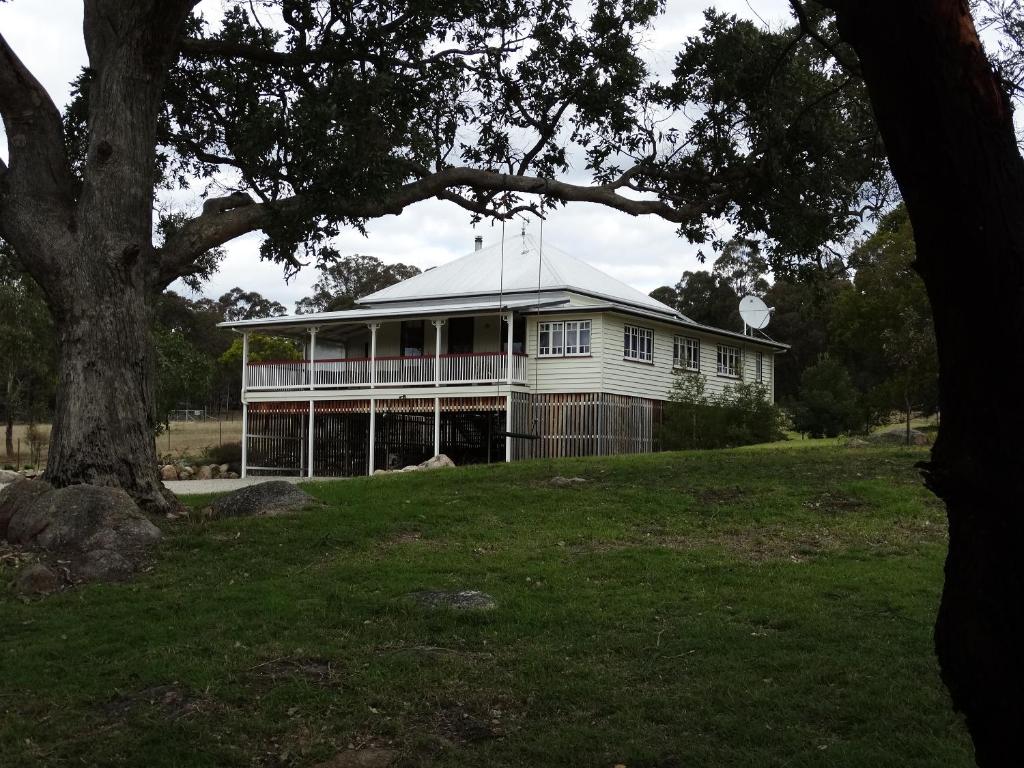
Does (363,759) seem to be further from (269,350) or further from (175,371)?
(269,350)

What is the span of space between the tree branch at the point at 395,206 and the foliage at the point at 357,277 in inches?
1733

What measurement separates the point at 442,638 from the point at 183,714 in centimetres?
200

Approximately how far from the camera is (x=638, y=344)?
31.4m

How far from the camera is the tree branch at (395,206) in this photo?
13305 mm

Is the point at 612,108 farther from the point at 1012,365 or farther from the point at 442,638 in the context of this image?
the point at 1012,365

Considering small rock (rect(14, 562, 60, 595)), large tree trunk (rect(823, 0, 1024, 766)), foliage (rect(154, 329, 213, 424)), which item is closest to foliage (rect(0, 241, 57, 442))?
foliage (rect(154, 329, 213, 424))

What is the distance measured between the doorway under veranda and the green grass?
625 inches

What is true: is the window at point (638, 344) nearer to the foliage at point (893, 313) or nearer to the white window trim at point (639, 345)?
the white window trim at point (639, 345)

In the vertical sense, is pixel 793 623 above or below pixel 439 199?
below

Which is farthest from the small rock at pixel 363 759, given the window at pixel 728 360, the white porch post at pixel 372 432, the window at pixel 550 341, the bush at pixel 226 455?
the window at pixel 728 360

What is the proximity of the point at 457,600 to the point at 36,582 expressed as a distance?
361cm

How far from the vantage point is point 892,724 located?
561cm

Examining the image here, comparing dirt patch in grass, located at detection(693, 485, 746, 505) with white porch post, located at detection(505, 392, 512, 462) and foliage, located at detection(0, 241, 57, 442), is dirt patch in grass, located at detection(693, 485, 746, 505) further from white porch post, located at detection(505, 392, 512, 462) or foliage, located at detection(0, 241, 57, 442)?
foliage, located at detection(0, 241, 57, 442)

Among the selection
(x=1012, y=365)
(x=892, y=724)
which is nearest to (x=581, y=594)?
(x=892, y=724)
